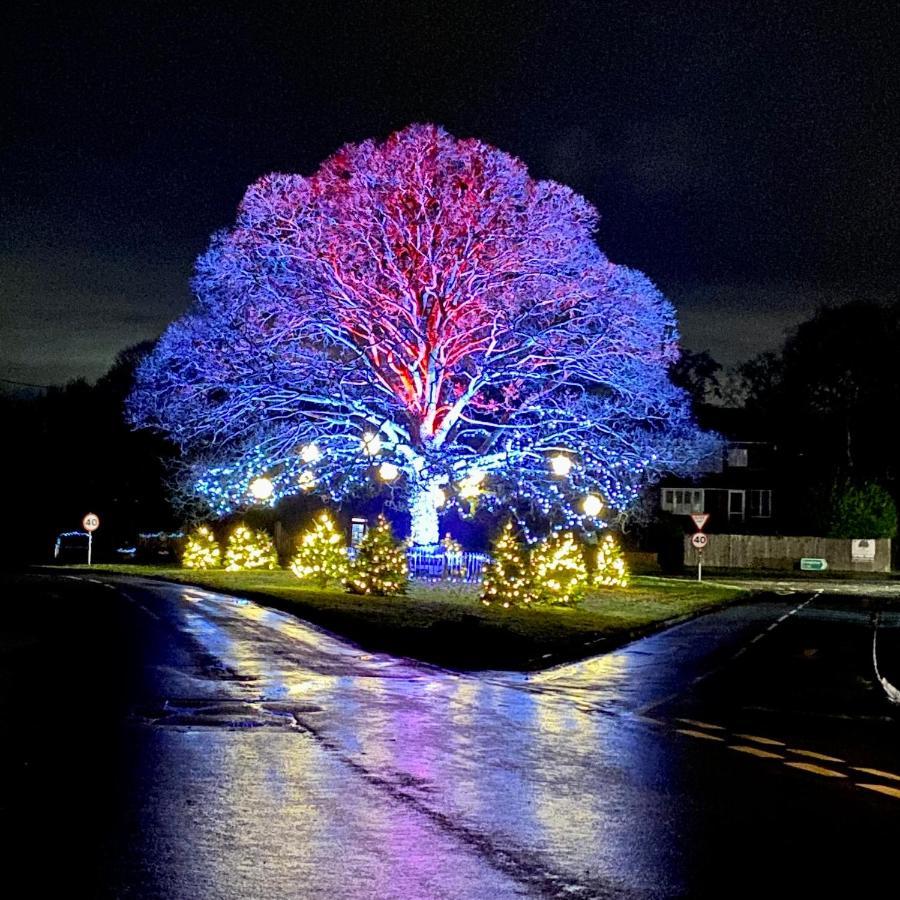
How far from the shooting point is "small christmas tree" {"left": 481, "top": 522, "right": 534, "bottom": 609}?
29203 mm

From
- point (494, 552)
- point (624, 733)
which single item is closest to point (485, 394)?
point (494, 552)

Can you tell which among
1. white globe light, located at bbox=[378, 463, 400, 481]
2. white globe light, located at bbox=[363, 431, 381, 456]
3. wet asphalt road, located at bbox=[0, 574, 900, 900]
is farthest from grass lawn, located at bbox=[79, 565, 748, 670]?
white globe light, located at bbox=[363, 431, 381, 456]

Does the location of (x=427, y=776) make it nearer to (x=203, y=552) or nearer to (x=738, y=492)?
(x=203, y=552)

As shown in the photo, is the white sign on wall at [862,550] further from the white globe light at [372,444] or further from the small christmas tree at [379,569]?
the small christmas tree at [379,569]

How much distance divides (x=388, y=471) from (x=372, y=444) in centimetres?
122

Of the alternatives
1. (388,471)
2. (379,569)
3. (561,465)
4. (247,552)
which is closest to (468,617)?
(379,569)

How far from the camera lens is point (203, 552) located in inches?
1761

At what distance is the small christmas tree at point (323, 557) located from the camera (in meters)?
34.6

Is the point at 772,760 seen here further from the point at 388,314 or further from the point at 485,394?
the point at 485,394

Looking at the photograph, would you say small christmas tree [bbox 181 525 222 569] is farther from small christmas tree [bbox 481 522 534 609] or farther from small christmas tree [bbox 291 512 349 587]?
small christmas tree [bbox 481 522 534 609]

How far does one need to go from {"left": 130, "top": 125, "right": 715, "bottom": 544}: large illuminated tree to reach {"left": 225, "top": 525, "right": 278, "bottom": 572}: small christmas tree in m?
4.54

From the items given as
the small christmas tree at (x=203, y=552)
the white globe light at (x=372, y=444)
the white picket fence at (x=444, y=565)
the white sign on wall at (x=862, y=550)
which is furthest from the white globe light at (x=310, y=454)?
the white sign on wall at (x=862, y=550)

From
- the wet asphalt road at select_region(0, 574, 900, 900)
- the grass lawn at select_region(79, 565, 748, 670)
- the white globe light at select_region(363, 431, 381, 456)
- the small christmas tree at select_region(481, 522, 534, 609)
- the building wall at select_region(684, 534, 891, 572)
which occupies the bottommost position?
the wet asphalt road at select_region(0, 574, 900, 900)

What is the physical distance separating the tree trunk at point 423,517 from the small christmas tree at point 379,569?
748cm
